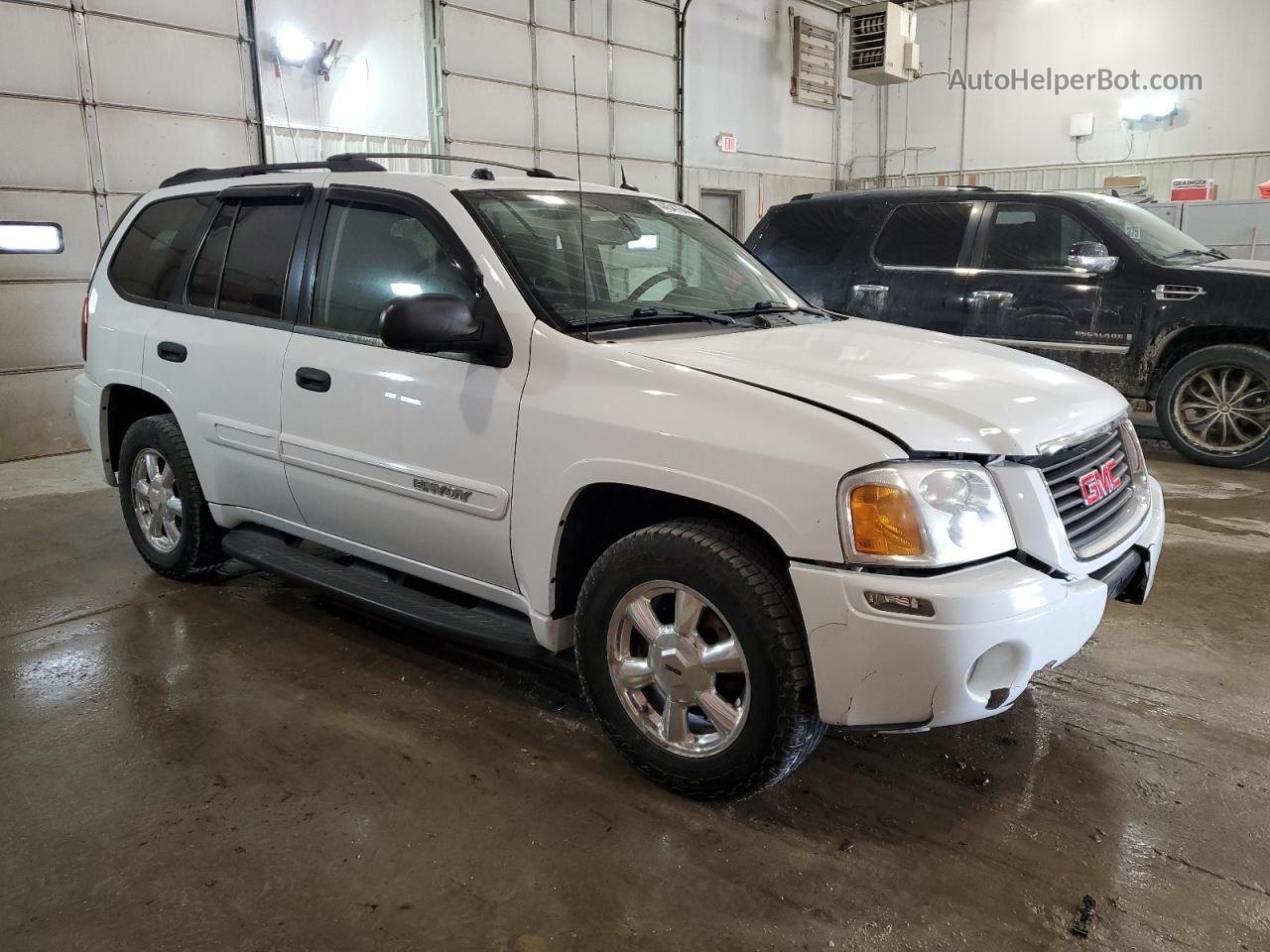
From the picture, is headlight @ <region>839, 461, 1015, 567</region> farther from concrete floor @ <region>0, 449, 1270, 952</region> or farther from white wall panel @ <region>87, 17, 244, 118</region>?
white wall panel @ <region>87, 17, 244, 118</region>

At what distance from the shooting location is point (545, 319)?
2582 millimetres

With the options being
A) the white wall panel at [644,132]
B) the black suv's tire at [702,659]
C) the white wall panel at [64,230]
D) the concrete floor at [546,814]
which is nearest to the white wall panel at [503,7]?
the white wall panel at [644,132]

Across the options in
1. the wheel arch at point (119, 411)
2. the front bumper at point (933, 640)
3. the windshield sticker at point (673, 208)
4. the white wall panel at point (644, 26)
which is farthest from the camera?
the white wall panel at point (644, 26)

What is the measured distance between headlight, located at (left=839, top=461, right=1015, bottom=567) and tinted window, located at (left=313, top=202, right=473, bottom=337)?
1314mm

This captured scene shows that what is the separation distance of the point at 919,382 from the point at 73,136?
725 centimetres

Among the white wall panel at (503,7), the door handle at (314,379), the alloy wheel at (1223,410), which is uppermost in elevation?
the white wall panel at (503,7)

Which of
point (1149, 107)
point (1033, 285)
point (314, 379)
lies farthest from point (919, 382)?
point (1149, 107)

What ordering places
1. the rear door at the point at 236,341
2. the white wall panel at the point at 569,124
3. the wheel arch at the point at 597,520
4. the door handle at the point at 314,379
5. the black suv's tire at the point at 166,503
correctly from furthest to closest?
the white wall panel at the point at 569,124, the black suv's tire at the point at 166,503, the rear door at the point at 236,341, the door handle at the point at 314,379, the wheel arch at the point at 597,520

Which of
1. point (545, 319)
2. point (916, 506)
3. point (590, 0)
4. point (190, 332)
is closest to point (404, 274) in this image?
point (545, 319)

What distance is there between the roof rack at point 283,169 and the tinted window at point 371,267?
0.21m

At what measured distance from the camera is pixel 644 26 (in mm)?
11438

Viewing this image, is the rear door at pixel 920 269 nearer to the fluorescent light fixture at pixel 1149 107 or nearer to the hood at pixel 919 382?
the hood at pixel 919 382

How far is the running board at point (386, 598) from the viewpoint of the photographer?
2.75m

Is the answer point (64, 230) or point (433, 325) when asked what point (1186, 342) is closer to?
point (433, 325)
